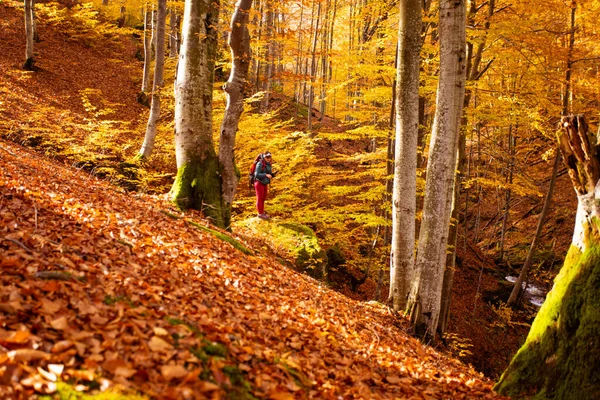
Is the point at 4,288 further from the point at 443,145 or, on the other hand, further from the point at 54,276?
the point at 443,145

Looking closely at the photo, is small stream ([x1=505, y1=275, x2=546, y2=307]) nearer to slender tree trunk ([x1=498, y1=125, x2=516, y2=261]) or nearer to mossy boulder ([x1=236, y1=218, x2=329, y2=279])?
slender tree trunk ([x1=498, y1=125, x2=516, y2=261])

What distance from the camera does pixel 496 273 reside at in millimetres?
18266

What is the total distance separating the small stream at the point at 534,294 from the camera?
53.6 feet

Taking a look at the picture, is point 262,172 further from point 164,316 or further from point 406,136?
point 164,316

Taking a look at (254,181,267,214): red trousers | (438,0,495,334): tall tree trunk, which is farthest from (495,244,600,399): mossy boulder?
(254,181,267,214): red trousers

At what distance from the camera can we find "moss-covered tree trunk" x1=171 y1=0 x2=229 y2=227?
7.14 m

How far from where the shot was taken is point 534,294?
17125mm

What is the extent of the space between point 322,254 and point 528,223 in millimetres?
14506

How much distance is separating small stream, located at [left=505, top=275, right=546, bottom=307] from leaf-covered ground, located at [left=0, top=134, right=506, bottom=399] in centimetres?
1286

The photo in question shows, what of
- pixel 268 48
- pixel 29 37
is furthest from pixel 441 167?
pixel 268 48

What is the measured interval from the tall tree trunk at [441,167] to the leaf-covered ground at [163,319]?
703 millimetres

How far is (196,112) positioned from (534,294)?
1635 centimetres

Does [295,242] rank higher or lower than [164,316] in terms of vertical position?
lower

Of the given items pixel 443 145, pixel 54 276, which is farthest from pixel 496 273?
pixel 54 276
